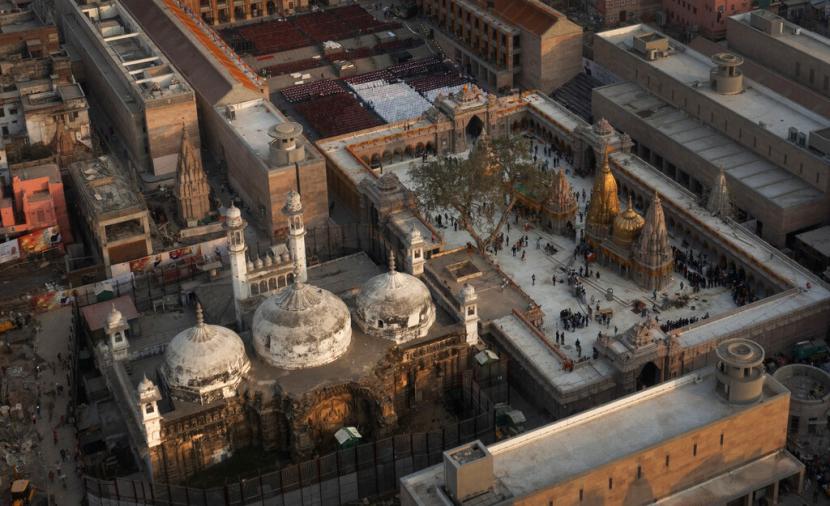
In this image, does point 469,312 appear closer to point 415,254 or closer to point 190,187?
point 415,254

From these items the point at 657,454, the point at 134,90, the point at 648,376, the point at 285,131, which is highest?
the point at 285,131

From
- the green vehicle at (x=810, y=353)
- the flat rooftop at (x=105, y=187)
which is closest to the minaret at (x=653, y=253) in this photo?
the green vehicle at (x=810, y=353)

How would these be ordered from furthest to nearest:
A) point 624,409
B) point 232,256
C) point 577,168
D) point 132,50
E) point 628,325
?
point 132,50 → point 577,168 → point 628,325 → point 232,256 → point 624,409

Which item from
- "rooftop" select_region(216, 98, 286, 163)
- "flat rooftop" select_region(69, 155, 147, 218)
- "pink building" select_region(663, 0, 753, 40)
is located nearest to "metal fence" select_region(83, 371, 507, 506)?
"flat rooftop" select_region(69, 155, 147, 218)

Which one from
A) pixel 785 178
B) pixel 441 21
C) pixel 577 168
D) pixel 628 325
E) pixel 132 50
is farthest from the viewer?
pixel 441 21

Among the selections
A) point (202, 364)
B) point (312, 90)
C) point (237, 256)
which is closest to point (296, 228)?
point (237, 256)

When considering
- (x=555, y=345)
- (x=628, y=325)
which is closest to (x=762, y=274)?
(x=628, y=325)

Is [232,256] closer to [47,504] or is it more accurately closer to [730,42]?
[47,504]

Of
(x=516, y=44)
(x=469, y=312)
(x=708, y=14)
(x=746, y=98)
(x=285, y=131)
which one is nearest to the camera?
(x=469, y=312)
